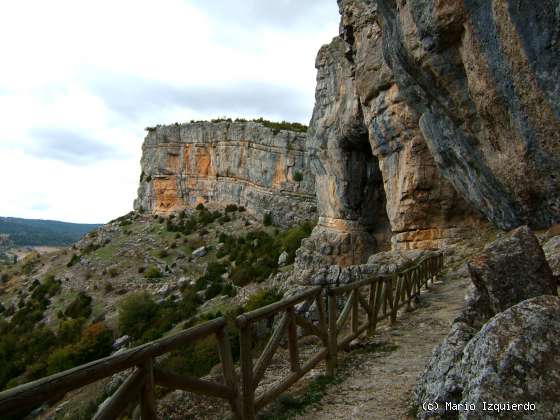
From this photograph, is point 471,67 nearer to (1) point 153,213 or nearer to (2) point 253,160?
(2) point 253,160

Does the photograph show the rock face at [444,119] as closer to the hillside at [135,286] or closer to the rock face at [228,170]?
the hillside at [135,286]

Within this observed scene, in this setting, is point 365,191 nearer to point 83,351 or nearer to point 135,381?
point 83,351

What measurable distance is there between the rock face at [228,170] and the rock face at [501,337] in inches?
1387

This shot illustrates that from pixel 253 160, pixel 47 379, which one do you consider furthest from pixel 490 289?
pixel 253 160

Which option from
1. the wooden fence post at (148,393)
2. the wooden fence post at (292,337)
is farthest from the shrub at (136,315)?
the wooden fence post at (148,393)

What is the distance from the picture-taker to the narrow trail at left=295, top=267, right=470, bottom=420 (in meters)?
4.27

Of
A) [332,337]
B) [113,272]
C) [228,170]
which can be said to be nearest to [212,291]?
[113,272]

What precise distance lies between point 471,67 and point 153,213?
5306 centimetres

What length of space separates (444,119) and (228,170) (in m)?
39.9

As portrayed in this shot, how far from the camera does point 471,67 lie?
30.3 feet

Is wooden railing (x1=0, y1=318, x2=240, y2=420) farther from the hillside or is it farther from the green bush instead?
the green bush

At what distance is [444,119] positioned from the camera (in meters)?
12.0

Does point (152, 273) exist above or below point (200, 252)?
below

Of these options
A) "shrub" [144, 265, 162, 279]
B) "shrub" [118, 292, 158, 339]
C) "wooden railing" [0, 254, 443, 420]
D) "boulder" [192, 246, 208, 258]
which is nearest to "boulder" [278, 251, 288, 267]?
"shrub" [118, 292, 158, 339]
